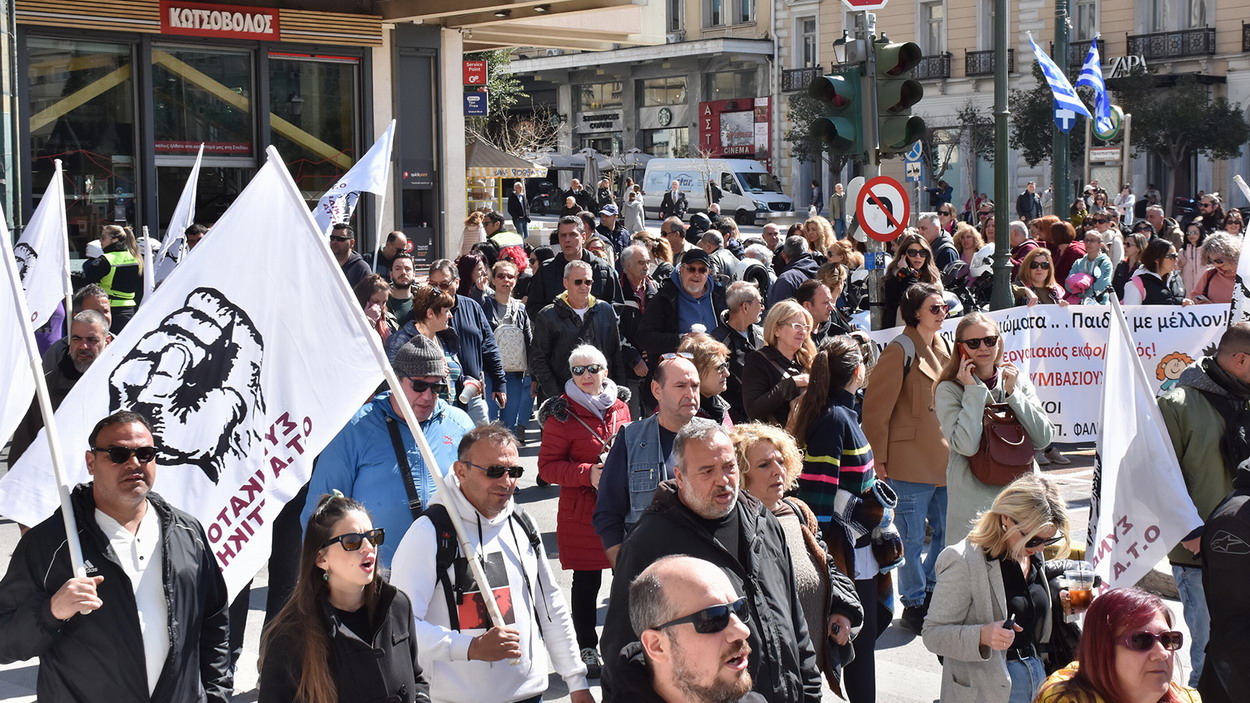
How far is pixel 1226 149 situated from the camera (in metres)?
44.6

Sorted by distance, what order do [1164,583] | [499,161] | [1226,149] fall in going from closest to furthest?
1. [1164,583]
2. [499,161]
3. [1226,149]

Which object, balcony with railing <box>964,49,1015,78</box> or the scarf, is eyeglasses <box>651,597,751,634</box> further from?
balcony with railing <box>964,49,1015,78</box>

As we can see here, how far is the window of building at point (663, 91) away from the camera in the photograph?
64375 mm

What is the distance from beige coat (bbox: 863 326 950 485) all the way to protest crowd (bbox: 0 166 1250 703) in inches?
0.5

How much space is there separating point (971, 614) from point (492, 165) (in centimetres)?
2684

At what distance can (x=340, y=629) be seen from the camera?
4.36 m

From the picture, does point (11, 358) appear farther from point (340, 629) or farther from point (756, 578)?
point (756, 578)

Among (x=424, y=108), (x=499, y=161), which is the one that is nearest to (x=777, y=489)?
(x=424, y=108)

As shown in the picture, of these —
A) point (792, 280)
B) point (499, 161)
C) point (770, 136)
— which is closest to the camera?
point (792, 280)

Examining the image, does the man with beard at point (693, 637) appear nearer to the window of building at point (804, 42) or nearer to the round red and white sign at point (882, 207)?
the round red and white sign at point (882, 207)

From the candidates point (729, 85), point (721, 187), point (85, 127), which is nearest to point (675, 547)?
point (85, 127)

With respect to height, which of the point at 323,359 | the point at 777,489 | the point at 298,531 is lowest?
the point at 298,531

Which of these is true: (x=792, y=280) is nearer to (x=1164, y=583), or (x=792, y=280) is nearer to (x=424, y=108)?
(x=1164, y=583)

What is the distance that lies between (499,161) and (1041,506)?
27.2 metres
